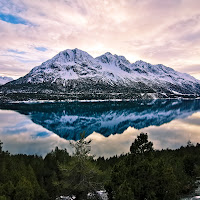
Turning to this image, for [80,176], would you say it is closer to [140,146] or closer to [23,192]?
[23,192]

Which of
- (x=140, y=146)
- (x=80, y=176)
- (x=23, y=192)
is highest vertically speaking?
(x=140, y=146)

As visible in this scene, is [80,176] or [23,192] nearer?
[23,192]

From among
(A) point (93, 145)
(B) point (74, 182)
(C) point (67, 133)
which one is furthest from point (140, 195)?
(C) point (67, 133)

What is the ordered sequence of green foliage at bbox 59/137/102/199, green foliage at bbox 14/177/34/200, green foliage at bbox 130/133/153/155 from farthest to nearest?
green foliage at bbox 130/133/153/155
green foliage at bbox 59/137/102/199
green foliage at bbox 14/177/34/200

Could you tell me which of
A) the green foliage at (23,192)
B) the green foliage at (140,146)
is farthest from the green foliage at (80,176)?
the green foliage at (140,146)

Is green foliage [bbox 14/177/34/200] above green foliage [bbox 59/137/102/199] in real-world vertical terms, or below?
below

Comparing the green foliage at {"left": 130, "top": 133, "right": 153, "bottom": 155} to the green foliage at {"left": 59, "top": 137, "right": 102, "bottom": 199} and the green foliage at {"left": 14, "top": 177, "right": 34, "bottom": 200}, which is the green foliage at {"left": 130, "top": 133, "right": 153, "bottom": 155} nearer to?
the green foliage at {"left": 59, "top": 137, "right": 102, "bottom": 199}

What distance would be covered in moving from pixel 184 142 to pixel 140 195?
73.4 m

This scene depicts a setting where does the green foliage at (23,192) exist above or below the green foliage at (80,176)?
below

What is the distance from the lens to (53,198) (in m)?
28.1

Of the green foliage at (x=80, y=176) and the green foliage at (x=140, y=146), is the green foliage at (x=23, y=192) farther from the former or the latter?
the green foliage at (x=140, y=146)

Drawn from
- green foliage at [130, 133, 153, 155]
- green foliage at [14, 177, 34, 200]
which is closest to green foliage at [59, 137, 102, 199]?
green foliage at [14, 177, 34, 200]

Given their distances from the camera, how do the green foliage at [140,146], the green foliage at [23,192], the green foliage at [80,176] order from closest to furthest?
the green foliage at [23,192], the green foliage at [80,176], the green foliage at [140,146]

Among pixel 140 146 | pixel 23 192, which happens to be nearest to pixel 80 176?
pixel 23 192
